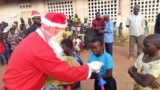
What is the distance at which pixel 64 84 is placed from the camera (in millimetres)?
2734

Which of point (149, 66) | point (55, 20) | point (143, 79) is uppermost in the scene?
point (55, 20)

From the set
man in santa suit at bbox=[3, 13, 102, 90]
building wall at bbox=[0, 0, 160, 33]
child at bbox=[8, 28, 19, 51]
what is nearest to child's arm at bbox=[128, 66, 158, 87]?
man in santa suit at bbox=[3, 13, 102, 90]

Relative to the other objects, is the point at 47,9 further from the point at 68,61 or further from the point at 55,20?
the point at 55,20

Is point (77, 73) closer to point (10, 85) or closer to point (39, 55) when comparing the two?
point (39, 55)

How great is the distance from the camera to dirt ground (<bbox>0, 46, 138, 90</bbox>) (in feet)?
17.2

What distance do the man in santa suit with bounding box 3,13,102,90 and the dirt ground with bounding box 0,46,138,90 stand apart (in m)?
2.81

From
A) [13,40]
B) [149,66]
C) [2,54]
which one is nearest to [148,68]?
[149,66]

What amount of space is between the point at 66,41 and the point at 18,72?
1.32 metres

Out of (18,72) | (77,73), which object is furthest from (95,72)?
(18,72)

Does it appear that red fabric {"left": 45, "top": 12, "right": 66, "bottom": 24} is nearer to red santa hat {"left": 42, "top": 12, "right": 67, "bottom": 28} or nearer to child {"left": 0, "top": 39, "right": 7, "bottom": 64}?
red santa hat {"left": 42, "top": 12, "right": 67, "bottom": 28}

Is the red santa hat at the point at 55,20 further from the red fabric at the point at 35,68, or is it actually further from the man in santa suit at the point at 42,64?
the red fabric at the point at 35,68

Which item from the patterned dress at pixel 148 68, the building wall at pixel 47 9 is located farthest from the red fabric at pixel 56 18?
the building wall at pixel 47 9

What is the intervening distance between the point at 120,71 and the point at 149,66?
3.74 metres

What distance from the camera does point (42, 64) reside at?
2.33 metres
